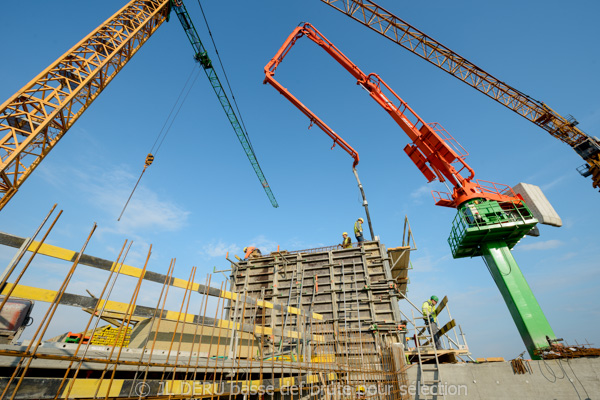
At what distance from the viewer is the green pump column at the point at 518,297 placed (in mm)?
11281

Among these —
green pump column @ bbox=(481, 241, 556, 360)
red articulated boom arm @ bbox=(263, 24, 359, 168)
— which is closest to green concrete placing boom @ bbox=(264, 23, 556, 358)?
green pump column @ bbox=(481, 241, 556, 360)

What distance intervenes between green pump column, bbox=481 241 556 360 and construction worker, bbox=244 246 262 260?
13622mm

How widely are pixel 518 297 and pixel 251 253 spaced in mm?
14713

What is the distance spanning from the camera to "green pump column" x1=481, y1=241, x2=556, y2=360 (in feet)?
37.0

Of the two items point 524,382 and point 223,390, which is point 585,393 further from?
point 223,390

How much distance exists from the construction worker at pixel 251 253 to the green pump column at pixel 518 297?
13.6 meters

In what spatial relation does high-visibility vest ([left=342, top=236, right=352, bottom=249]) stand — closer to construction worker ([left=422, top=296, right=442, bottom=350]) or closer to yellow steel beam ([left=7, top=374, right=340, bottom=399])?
construction worker ([left=422, top=296, right=442, bottom=350])

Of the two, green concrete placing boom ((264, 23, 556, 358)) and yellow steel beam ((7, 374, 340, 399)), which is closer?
yellow steel beam ((7, 374, 340, 399))

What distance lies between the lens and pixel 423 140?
16766 millimetres

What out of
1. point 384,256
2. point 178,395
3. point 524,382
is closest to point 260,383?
point 178,395

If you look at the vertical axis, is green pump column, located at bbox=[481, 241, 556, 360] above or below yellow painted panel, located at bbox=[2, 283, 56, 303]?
above

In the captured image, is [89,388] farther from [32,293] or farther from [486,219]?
[486,219]

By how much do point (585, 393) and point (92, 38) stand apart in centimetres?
2936

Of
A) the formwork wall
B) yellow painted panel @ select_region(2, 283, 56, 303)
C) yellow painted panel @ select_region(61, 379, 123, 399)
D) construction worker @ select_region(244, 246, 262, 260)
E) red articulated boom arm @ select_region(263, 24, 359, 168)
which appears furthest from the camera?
red articulated boom arm @ select_region(263, 24, 359, 168)
